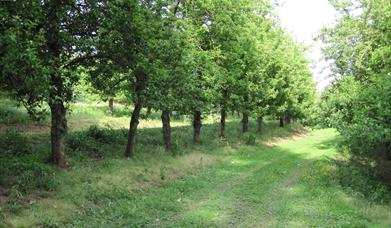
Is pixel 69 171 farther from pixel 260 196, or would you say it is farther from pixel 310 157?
pixel 310 157

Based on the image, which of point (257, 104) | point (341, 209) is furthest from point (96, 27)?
point (257, 104)

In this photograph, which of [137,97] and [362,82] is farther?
[362,82]

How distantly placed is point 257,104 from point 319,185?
20279 millimetres

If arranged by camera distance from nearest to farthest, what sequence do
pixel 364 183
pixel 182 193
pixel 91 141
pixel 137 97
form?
pixel 182 193, pixel 137 97, pixel 364 183, pixel 91 141

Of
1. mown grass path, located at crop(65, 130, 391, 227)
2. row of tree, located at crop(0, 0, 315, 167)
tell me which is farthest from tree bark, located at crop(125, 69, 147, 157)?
mown grass path, located at crop(65, 130, 391, 227)

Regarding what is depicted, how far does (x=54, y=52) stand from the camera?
1524 cm

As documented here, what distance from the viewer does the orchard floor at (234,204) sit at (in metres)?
12.5

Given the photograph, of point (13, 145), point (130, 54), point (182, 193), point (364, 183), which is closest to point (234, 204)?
point (182, 193)

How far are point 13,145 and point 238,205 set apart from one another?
10850 mm

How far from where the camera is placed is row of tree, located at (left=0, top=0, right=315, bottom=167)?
10742 mm

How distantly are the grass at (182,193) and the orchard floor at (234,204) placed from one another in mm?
34

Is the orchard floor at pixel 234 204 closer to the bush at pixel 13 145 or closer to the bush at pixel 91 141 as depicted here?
the bush at pixel 91 141

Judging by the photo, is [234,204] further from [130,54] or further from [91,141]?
[91,141]

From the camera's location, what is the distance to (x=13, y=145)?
57.0 feet
